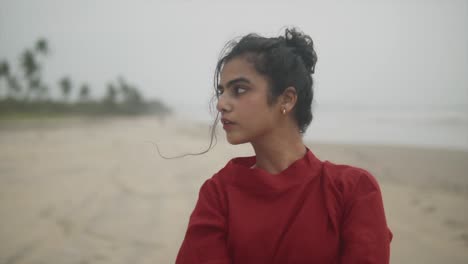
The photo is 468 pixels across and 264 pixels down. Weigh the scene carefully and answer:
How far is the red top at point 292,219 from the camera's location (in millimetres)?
1114

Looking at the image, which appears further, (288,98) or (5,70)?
(5,70)

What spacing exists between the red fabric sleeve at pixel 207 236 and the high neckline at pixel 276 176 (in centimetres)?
12

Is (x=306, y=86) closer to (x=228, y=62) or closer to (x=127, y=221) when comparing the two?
(x=228, y=62)

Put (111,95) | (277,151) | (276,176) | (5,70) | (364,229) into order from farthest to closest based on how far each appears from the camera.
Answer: (111,95) < (5,70) < (277,151) < (276,176) < (364,229)

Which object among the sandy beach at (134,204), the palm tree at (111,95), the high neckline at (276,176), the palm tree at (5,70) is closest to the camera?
the high neckline at (276,176)

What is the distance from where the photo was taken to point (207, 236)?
1.23m

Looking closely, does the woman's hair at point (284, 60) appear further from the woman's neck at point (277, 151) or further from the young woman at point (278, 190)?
the woman's neck at point (277, 151)

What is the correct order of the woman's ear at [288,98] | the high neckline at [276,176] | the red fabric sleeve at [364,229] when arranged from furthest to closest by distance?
1. the woman's ear at [288,98]
2. the high neckline at [276,176]
3. the red fabric sleeve at [364,229]

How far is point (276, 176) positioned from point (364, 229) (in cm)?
34

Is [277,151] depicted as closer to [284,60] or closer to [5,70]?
[284,60]

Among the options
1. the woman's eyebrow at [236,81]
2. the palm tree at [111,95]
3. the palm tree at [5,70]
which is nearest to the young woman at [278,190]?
the woman's eyebrow at [236,81]

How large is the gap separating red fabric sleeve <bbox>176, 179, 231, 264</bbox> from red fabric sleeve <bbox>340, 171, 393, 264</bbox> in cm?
43

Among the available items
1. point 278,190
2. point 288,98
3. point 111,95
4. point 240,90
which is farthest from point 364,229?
point 111,95

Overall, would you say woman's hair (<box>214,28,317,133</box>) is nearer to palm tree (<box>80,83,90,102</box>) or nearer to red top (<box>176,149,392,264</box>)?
red top (<box>176,149,392,264</box>)
